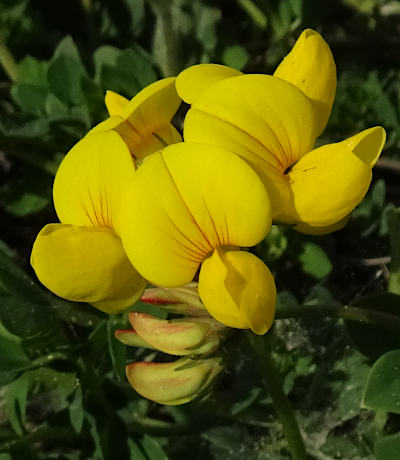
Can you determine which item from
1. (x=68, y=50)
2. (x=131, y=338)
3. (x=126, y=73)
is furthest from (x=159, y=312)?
(x=68, y=50)

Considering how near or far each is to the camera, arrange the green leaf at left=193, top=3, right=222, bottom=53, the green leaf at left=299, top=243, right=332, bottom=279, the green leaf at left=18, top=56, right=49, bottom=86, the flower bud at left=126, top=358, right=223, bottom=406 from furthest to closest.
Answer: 1. the green leaf at left=193, top=3, right=222, bottom=53
2. the green leaf at left=18, top=56, right=49, bottom=86
3. the green leaf at left=299, top=243, right=332, bottom=279
4. the flower bud at left=126, top=358, right=223, bottom=406

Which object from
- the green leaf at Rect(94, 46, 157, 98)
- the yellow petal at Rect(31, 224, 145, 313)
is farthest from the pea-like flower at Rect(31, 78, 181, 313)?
the green leaf at Rect(94, 46, 157, 98)

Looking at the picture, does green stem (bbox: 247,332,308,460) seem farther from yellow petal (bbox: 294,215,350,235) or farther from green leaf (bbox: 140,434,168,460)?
green leaf (bbox: 140,434,168,460)

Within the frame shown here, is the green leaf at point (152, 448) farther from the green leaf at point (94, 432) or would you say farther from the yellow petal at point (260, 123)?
the yellow petal at point (260, 123)

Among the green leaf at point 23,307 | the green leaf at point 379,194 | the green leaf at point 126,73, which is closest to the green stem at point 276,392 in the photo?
the green leaf at point 23,307

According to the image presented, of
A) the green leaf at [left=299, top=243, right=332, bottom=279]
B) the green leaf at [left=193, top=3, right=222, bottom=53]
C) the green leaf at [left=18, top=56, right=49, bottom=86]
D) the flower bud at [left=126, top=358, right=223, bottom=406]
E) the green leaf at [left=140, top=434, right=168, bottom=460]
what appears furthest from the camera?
the green leaf at [left=193, top=3, right=222, bottom=53]

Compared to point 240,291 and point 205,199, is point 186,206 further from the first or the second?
point 240,291
